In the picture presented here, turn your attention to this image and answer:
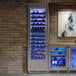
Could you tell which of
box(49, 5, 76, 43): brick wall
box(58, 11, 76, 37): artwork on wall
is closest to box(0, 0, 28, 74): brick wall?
box(49, 5, 76, 43): brick wall

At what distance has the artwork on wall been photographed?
576 centimetres

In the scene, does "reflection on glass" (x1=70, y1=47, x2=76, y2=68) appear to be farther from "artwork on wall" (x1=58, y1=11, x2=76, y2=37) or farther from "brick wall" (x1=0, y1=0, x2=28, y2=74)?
"brick wall" (x1=0, y1=0, x2=28, y2=74)

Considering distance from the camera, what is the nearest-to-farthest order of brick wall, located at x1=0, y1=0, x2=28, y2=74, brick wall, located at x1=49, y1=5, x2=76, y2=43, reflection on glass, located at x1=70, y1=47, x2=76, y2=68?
brick wall, located at x1=0, y1=0, x2=28, y2=74 → reflection on glass, located at x1=70, y1=47, x2=76, y2=68 → brick wall, located at x1=49, y1=5, x2=76, y2=43

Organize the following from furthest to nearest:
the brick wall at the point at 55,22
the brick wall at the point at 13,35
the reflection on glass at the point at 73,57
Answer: the brick wall at the point at 55,22 < the reflection on glass at the point at 73,57 < the brick wall at the point at 13,35

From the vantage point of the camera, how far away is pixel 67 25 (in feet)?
19.0

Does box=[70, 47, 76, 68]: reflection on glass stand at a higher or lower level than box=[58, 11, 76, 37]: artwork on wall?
lower

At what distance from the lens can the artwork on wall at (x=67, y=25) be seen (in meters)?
5.76

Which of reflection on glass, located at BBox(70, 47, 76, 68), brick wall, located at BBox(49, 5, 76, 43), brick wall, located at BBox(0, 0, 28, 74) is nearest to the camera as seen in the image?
brick wall, located at BBox(0, 0, 28, 74)

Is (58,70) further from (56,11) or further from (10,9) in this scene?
(10,9)

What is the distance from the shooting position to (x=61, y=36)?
5805 mm

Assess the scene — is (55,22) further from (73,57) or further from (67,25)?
(73,57)

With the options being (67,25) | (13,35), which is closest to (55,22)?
(67,25)

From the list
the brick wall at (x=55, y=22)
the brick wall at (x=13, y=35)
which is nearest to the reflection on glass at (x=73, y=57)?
the brick wall at (x=55, y=22)

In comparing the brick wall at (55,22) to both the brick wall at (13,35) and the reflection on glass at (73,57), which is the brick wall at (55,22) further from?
the brick wall at (13,35)
